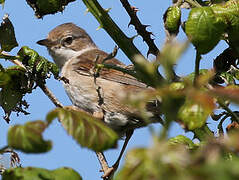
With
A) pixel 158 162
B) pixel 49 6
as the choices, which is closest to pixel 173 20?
pixel 49 6

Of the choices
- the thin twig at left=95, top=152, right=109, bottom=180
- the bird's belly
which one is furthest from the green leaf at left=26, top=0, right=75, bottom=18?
the bird's belly

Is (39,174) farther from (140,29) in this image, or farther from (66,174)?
(140,29)

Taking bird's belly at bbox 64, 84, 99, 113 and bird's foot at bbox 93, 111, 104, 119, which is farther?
bird's belly at bbox 64, 84, 99, 113

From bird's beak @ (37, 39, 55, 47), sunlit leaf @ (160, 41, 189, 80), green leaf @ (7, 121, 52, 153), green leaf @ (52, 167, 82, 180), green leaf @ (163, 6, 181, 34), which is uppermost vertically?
sunlit leaf @ (160, 41, 189, 80)

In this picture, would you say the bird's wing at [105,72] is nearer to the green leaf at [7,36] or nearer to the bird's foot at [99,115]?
the bird's foot at [99,115]

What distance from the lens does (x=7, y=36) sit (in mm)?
3158

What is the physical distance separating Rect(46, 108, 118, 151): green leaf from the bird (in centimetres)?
331

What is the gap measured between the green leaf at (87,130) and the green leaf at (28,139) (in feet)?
0.17

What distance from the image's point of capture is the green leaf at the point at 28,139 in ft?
4.22

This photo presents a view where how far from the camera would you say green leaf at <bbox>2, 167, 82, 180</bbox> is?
4.96 feet

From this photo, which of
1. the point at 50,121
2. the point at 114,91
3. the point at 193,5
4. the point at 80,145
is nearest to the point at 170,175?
the point at 80,145

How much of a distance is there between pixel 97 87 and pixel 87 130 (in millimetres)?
3388

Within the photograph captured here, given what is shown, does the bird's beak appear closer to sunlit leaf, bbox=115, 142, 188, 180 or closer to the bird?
the bird

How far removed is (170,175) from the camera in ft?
2.43
